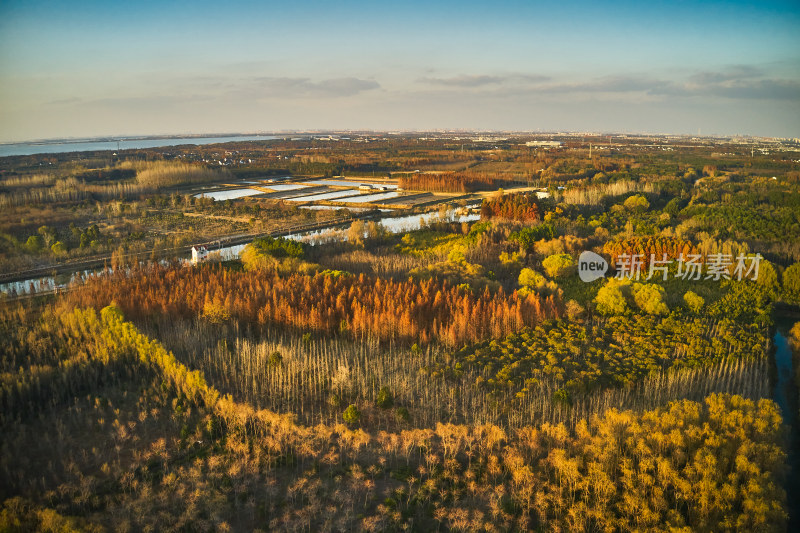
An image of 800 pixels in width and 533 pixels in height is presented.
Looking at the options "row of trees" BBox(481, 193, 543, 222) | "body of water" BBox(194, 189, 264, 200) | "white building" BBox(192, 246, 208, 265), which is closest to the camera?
"white building" BBox(192, 246, 208, 265)

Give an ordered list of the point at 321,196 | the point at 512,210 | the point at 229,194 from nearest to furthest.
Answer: the point at 512,210
the point at 321,196
the point at 229,194

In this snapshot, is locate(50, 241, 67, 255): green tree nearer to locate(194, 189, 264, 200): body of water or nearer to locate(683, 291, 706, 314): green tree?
locate(194, 189, 264, 200): body of water

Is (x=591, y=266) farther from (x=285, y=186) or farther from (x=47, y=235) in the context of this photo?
(x=285, y=186)

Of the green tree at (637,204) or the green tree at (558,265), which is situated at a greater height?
the green tree at (637,204)

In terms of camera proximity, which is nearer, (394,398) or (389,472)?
(389,472)

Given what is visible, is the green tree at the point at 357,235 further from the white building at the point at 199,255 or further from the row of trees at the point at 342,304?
the row of trees at the point at 342,304

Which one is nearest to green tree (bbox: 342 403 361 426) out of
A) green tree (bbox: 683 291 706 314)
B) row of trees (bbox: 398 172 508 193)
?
green tree (bbox: 683 291 706 314)

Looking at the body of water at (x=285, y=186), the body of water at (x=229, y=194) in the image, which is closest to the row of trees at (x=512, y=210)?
the body of water at (x=229, y=194)

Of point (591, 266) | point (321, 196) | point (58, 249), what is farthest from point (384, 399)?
point (321, 196)

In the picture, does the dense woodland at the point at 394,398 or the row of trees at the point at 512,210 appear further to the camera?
the row of trees at the point at 512,210
